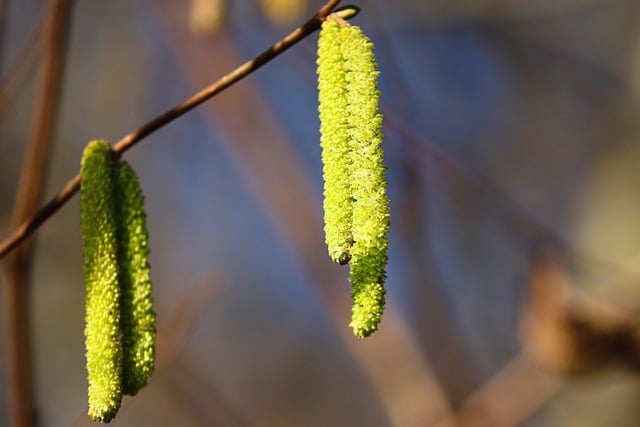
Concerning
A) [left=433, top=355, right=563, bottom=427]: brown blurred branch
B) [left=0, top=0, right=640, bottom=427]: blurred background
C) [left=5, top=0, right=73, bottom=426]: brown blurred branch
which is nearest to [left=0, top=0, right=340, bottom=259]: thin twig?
[left=5, top=0, right=73, bottom=426]: brown blurred branch

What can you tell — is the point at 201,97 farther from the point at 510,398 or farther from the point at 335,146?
the point at 510,398

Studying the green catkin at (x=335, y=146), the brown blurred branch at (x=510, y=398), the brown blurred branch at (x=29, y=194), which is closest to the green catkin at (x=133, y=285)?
the green catkin at (x=335, y=146)

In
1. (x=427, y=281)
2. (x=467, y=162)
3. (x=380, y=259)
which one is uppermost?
(x=380, y=259)

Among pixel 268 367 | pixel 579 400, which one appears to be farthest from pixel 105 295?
pixel 268 367

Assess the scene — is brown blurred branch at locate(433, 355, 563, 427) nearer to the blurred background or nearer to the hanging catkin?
the blurred background

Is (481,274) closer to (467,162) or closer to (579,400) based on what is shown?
(467,162)

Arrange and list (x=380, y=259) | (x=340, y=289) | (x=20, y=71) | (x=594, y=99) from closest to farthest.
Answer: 1. (x=380, y=259)
2. (x=20, y=71)
3. (x=340, y=289)
4. (x=594, y=99)

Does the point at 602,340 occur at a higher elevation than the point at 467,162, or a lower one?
higher
